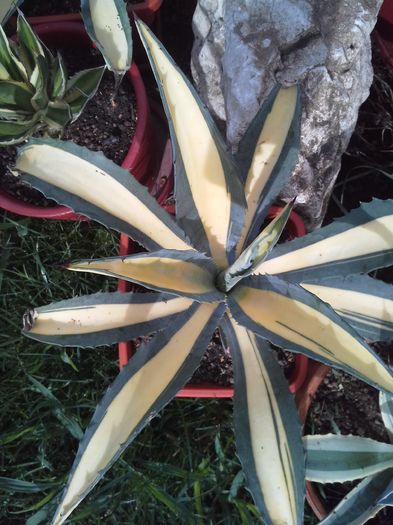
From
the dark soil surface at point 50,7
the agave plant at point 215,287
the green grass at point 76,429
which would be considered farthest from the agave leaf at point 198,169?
the dark soil surface at point 50,7

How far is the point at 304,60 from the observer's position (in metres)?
0.97

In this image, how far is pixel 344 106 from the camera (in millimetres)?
1015

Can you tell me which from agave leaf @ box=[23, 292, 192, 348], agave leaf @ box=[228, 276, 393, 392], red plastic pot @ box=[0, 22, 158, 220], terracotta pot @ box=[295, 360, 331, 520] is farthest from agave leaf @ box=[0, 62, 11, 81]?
terracotta pot @ box=[295, 360, 331, 520]

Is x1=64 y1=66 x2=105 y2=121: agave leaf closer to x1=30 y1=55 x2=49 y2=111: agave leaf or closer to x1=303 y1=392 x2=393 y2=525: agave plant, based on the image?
x1=30 y1=55 x2=49 y2=111: agave leaf

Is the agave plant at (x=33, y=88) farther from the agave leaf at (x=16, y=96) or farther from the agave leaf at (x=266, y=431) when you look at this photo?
the agave leaf at (x=266, y=431)

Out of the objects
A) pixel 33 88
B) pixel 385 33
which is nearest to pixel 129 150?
pixel 33 88

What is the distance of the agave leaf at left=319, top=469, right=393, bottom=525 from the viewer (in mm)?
955

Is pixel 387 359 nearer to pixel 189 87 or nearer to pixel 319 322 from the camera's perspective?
pixel 319 322

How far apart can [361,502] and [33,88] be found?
0.88 m

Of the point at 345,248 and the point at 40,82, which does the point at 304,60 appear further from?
the point at 40,82

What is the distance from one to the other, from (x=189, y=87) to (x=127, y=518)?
34.9 inches

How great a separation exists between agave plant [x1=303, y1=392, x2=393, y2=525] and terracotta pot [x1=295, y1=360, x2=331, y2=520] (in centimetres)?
13

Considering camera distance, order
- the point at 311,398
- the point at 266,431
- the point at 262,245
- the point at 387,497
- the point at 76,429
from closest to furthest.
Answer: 1. the point at 262,245
2. the point at 266,431
3. the point at 387,497
4. the point at 311,398
5. the point at 76,429

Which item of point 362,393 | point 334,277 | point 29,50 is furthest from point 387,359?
point 29,50
